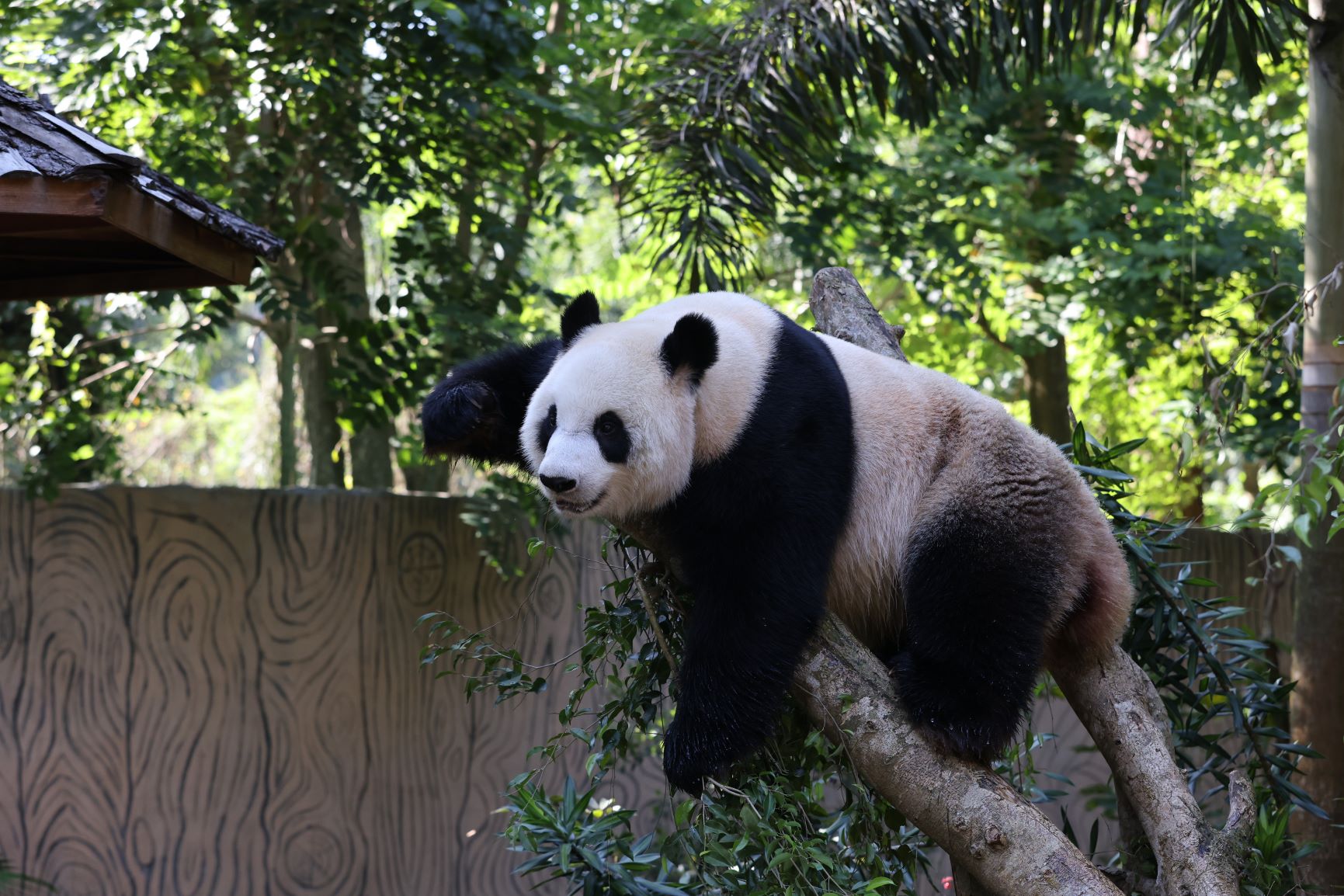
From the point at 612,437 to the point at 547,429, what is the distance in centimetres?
19

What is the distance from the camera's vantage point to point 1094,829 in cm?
364

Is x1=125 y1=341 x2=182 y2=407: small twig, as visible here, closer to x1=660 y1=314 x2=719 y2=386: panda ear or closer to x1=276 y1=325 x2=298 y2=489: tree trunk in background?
x1=276 y1=325 x2=298 y2=489: tree trunk in background

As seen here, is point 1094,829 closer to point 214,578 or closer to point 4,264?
point 4,264

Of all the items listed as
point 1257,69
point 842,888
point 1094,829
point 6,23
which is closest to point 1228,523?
point 1094,829

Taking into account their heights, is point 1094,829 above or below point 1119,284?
below

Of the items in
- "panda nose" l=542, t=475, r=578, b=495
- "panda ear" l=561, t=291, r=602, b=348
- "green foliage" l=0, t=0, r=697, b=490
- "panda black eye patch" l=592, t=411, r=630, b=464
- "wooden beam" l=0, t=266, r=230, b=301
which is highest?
"green foliage" l=0, t=0, r=697, b=490

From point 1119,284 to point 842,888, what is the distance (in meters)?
5.57

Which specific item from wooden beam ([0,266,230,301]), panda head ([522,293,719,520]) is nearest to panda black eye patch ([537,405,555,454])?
panda head ([522,293,719,520])

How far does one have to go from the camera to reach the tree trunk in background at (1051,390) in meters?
8.43

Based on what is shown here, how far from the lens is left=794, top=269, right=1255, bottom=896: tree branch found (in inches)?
94.1

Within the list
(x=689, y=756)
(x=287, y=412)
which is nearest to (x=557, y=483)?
(x=689, y=756)

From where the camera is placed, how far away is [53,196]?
2.62m

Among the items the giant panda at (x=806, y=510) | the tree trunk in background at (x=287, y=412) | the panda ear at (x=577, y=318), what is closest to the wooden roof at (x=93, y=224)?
the panda ear at (x=577, y=318)

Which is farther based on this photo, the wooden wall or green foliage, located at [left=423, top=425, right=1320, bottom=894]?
the wooden wall
